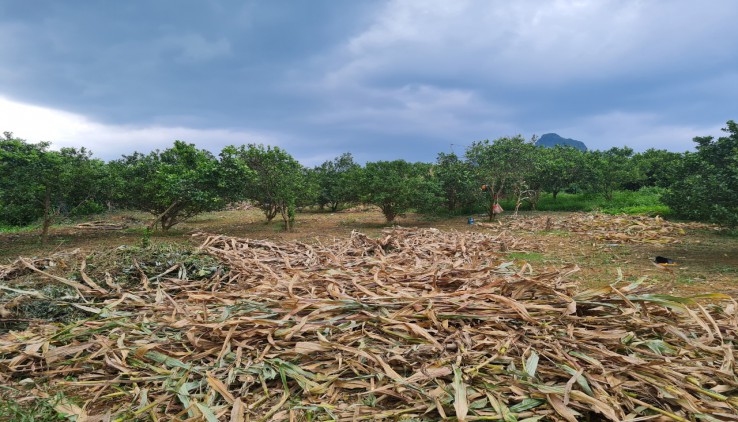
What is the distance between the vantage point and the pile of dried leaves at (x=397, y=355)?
7.77 ft

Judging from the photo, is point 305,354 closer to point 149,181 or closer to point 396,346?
point 396,346

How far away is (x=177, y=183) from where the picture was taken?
12312mm

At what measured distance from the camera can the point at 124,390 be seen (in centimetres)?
283

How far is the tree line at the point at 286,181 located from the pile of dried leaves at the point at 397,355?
20.7ft

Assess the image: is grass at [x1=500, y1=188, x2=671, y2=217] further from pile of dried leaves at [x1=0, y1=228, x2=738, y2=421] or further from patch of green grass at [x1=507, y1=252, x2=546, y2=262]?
pile of dried leaves at [x1=0, y1=228, x2=738, y2=421]

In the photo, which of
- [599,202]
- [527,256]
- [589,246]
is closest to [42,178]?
[527,256]

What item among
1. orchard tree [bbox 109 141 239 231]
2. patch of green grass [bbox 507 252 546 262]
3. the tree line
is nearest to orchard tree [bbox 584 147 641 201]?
the tree line

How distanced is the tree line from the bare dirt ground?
2.81ft

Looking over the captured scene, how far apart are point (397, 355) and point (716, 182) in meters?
8.31

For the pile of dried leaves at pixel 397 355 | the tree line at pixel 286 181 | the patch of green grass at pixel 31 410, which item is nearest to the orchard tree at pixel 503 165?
the tree line at pixel 286 181

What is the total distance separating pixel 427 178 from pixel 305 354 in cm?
1661

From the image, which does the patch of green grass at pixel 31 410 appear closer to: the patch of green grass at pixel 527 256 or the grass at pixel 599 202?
the patch of green grass at pixel 527 256

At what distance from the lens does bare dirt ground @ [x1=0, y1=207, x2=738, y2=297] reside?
6460 mm

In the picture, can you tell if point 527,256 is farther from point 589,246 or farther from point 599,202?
point 599,202
